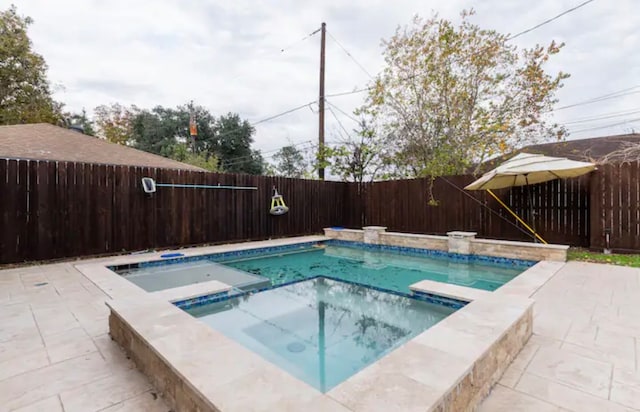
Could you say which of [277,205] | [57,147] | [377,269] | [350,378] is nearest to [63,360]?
[350,378]

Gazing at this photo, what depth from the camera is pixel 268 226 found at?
873 cm

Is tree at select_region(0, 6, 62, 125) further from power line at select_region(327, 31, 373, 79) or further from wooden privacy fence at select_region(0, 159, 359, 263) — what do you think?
power line at select_region(327, 31, 373, 79)

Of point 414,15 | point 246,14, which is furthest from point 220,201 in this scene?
point 414,15

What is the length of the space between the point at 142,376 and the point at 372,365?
4.87 ft

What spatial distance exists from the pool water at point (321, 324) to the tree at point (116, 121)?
23.0m

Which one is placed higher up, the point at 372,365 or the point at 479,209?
the point at 479,209

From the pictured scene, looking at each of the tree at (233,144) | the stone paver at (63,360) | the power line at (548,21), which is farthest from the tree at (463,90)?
the tree at (233,144)

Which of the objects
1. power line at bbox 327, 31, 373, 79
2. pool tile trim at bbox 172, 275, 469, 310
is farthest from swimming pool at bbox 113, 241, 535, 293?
power line at bbox 327, 31, 373, 79

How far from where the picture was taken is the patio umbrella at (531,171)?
5.53 metres

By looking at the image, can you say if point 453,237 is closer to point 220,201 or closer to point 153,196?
point 220,201

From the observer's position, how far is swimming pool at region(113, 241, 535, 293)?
4840 millimetres

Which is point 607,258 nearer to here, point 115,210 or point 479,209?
point 479,209

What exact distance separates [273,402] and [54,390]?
4.97 ft

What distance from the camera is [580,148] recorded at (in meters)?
11.2
